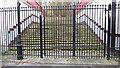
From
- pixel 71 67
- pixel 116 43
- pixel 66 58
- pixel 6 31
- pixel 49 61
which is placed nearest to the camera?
pixel 71 67

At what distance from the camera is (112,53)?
256 inches

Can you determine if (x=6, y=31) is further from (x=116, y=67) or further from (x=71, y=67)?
(x=116, y=67)

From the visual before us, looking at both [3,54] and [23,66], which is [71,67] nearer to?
[23,66]

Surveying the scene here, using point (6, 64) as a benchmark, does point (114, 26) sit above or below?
above

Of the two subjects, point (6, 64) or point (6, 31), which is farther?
point (6, 31)

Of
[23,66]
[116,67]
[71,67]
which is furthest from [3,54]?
[116,67]

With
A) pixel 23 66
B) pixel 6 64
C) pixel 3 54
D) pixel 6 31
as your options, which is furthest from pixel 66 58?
pixel 6 31

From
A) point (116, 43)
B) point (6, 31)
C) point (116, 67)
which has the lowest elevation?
point (116, 67)

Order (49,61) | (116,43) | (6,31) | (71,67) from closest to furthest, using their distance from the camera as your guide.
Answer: (71,67), (49,61), (116,43), (6,31)

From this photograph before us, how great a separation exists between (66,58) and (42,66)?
1510 mm

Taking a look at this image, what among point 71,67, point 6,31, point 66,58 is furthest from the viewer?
point 6,31

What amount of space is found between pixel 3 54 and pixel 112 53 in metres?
5.94

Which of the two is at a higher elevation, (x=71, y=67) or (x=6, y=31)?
(x=6, y=31)

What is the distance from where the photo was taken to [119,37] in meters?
6.52
